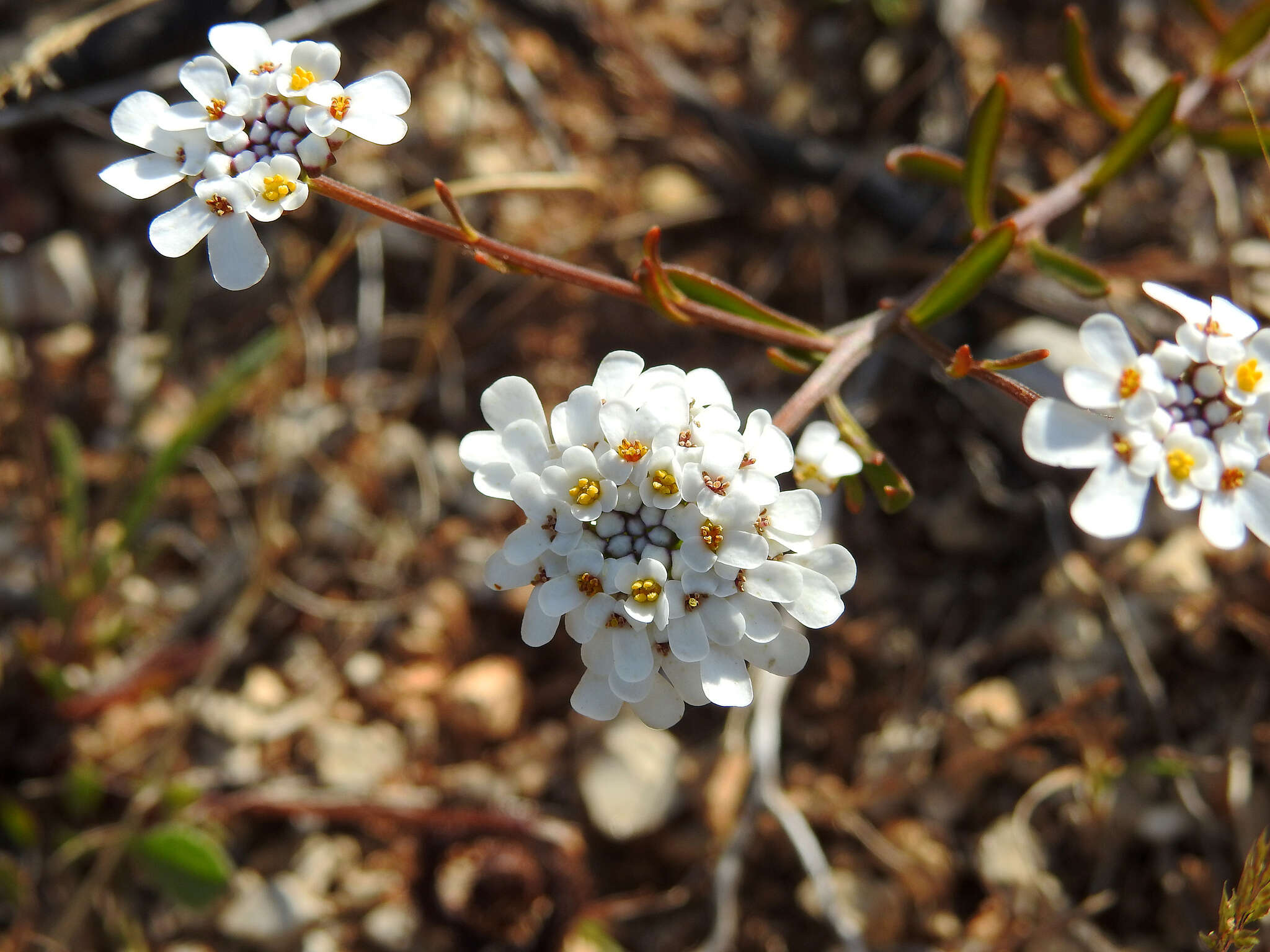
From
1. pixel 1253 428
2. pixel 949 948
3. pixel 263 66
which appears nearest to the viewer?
pixel 1253 428

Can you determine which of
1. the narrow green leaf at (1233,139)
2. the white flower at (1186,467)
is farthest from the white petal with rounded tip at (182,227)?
the narrow green leaf at (1233,139)

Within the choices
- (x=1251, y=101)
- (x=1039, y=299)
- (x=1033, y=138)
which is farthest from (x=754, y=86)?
(x=1251, y=101)

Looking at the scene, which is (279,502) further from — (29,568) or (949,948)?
(949,948)

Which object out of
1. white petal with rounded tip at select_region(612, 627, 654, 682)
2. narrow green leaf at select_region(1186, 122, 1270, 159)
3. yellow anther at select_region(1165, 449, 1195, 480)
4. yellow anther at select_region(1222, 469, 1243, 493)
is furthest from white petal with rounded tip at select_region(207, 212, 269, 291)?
narrow green leaf at select_region(1186, 122, 1270, 159)

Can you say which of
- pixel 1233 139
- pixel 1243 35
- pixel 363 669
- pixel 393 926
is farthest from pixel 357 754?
pixel 1243 35

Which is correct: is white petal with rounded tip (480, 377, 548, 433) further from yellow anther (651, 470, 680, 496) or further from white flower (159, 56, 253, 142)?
white flower (159, 56, 253, 142)
